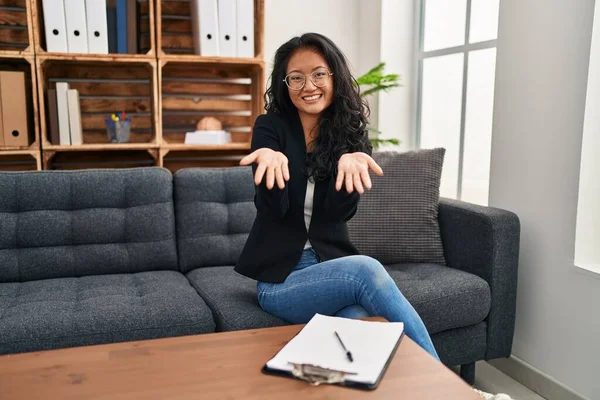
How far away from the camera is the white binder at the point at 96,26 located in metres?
2.71

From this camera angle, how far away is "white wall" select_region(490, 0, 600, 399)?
195 cm

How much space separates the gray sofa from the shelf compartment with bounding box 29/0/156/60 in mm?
802

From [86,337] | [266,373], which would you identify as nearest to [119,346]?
[266,373]

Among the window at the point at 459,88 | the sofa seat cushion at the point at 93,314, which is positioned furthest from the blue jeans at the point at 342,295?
the window at the point at 459,88

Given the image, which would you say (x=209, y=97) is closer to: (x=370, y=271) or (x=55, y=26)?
(x=55, y=26)

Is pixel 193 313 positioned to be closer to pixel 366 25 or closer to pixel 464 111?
pixel 464 111

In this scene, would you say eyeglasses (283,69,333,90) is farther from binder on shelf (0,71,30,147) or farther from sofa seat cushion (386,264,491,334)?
binder on shelf (0,71,30,147)

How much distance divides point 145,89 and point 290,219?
1813mm

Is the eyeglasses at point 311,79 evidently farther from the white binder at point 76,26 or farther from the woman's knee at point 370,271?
the white binder at point 76,26

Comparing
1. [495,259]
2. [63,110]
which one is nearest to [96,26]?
[63,110]

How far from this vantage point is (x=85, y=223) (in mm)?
2146

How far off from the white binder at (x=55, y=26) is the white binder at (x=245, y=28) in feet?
2.70

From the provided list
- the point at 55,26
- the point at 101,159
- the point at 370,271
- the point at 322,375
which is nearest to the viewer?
the point at 322,375

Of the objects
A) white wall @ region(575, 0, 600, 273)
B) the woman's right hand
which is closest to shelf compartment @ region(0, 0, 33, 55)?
the woman's right hand
